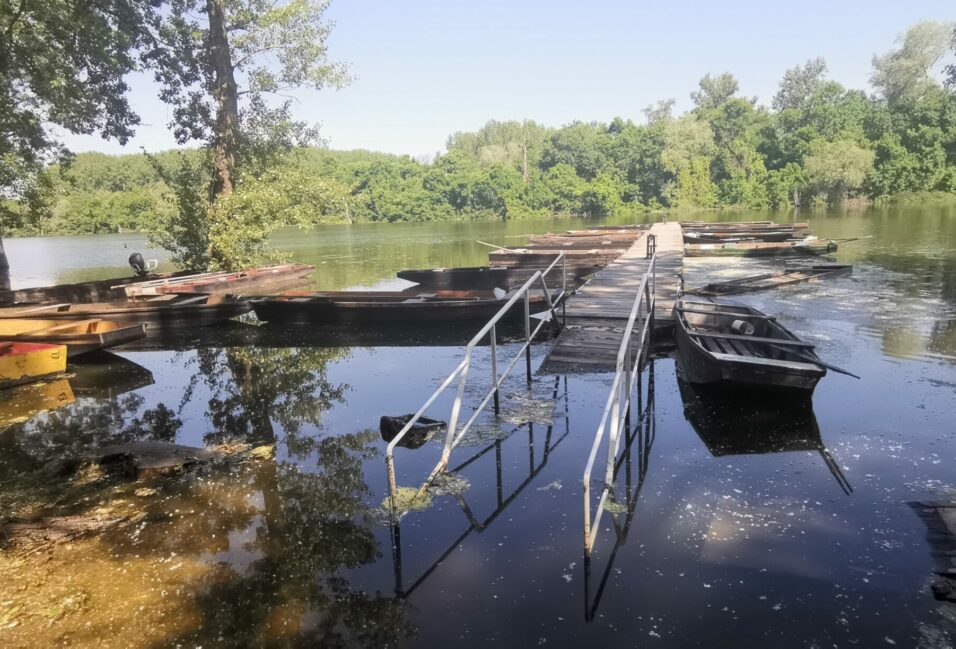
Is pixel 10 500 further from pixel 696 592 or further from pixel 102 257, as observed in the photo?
pixel 102 257

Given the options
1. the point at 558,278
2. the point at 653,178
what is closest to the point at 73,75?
the point at 558,278

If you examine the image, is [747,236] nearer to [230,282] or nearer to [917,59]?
[230,282]

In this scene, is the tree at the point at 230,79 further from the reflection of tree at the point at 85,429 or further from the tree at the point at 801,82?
the tree at the point at 801,82

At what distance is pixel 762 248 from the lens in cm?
2592

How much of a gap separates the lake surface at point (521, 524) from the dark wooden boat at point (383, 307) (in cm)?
380

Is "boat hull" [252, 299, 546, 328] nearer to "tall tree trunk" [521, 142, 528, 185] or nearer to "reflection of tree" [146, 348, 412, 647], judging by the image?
"reflection of tree" [146, 348, 412, 647]

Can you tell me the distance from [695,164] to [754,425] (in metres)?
76.3

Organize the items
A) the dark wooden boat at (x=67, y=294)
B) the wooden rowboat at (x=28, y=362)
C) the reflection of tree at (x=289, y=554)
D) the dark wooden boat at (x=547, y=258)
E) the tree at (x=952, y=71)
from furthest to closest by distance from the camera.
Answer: the tree at (x=952, y=71)
the dark wooden boat at (x=547, y=258)
the dark wooden boat at (x=67, y=294)
the wooden rowboat at (x=28, y=362)
the reflection of tree at (x=289, y=554)

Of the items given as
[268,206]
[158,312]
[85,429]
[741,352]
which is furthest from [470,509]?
[268,206]

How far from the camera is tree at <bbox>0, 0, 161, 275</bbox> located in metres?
17.9

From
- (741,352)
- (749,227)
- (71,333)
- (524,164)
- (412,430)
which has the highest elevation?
(524,164)

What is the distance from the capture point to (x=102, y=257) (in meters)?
43.0

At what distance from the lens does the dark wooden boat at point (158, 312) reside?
15.5m

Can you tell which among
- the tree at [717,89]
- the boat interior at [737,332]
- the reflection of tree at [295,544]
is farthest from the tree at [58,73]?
the tree at [717,89]
